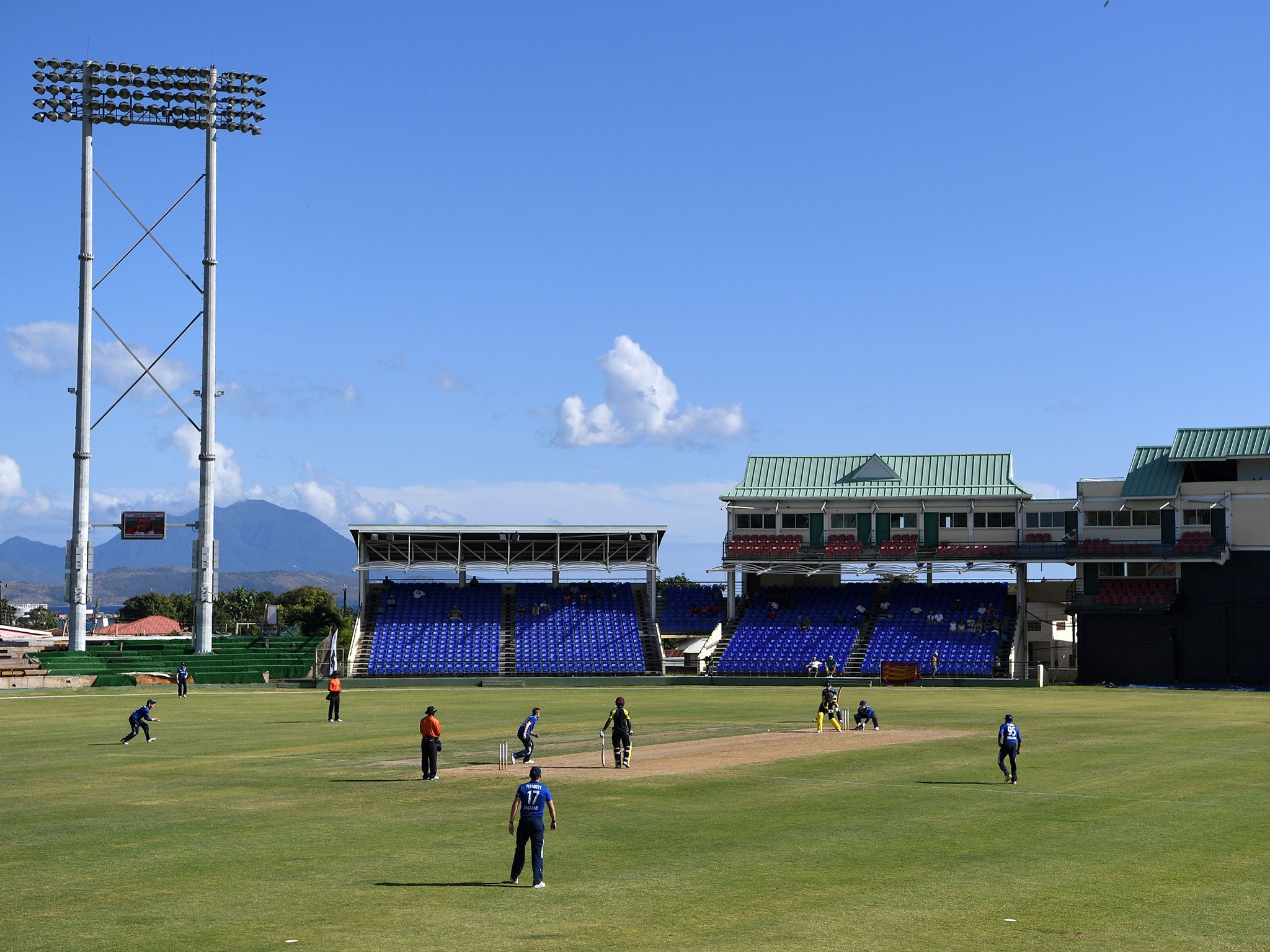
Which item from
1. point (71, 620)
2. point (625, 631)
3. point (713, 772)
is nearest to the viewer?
point (713, 772)

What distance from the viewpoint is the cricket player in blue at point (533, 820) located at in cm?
1881

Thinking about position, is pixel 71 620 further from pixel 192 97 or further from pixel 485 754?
pixel 485 754

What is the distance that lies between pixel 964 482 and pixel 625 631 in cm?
2550

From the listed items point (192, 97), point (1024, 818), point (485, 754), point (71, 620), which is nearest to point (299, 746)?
point (485, 754)

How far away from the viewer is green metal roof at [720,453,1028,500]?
9250 centimetres

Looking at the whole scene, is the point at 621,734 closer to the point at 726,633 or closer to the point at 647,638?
the point at 647,638

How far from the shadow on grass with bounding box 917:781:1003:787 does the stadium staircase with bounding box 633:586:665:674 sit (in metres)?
56.2

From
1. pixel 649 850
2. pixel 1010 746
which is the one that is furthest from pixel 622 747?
pixel 649 850

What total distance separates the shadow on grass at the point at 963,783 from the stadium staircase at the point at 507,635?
55.2 meters

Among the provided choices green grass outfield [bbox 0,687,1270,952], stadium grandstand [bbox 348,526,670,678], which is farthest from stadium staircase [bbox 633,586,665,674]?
green grass outfield [bbox 0,687,1270,952]

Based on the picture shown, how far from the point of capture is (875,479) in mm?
94938

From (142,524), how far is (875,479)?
1960 inches

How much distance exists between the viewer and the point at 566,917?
1747cm

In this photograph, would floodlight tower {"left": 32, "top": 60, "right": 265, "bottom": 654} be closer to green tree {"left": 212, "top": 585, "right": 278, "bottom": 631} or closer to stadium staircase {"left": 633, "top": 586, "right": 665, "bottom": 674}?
stadium staircase {"left": 633, "top": 586, "right": 665, "bottom": 674}
